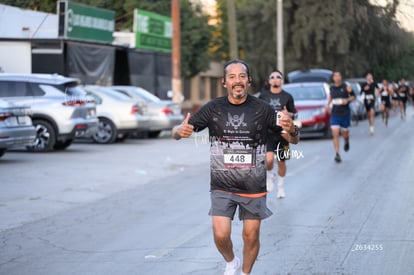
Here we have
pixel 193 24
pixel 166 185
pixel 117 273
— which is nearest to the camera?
pixel 117 273

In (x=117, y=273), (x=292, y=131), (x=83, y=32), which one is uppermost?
(x=83, y=32)

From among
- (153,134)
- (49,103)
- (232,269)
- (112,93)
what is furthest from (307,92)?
(232,269)

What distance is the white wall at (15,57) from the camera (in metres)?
24.0

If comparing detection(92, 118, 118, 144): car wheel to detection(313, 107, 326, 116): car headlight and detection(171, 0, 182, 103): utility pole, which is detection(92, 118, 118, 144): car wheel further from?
detection(171, 0, 182, 103): utility pole

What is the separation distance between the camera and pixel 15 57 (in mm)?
24500

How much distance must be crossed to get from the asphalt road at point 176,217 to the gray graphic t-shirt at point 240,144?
120 centimetres

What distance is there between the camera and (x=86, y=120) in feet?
63.3

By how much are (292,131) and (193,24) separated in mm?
37407

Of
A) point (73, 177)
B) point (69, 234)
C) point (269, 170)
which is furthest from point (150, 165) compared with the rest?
point (69, 234)

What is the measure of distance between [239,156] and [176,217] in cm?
425

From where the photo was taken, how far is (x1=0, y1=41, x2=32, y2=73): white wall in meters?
24.0

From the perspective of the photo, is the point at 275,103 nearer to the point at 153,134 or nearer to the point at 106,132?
the point at 106,132

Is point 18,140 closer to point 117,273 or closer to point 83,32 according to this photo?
point 117,273

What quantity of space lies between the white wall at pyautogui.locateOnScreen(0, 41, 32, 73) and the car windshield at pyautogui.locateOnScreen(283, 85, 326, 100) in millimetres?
7939
